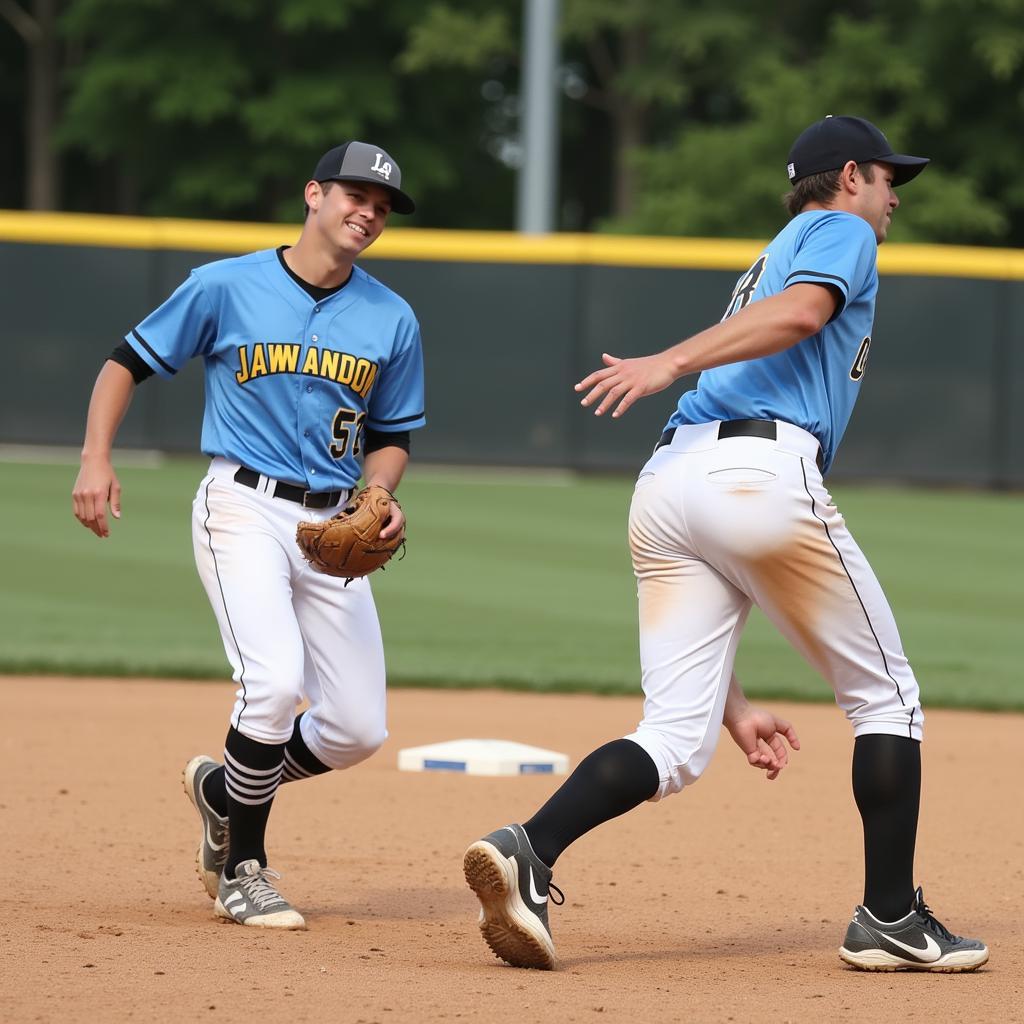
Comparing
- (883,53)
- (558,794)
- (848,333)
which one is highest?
(883,53)

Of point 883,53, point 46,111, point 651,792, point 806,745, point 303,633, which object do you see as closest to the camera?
point 651,792

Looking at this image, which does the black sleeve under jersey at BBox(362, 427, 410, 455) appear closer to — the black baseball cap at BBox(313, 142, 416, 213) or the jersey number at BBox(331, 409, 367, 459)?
the jersey number at BBox(331, 409, 367, 459)

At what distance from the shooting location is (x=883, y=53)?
22969mm

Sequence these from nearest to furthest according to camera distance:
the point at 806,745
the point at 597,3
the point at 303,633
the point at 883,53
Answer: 1. the point at 303,633
2. the point at 806,745
3. the point at 883,53
4. the point at 597,3

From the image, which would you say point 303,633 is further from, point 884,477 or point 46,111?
point 46,111

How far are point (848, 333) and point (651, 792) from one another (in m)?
1.00

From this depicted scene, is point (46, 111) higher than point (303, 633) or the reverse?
higher

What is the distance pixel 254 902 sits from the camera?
3.94m

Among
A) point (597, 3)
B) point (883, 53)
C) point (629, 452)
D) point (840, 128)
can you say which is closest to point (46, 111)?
point (597, 3)

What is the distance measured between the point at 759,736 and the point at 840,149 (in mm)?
1247

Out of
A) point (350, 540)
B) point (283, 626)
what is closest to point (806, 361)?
point (350, 540)

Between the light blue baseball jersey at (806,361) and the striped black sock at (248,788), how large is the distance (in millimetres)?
Result: 1234

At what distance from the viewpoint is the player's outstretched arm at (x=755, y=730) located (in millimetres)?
3785

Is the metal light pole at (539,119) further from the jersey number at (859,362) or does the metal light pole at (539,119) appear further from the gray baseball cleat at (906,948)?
the gray baseball cleat at (906,948)
